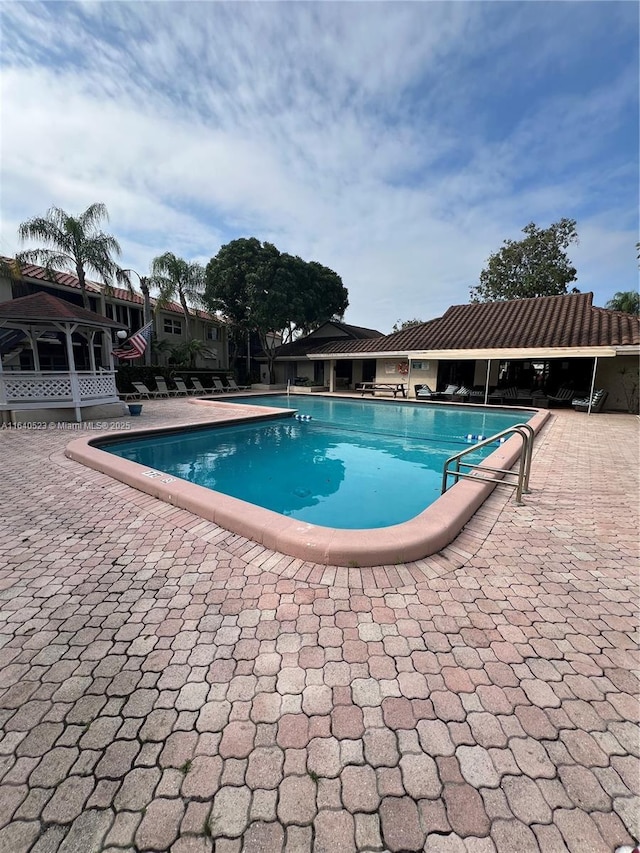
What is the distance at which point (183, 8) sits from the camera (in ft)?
22.4

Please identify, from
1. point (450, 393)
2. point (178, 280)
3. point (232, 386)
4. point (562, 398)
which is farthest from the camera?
point (232, 386)

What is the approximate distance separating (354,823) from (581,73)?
1295 centimetres

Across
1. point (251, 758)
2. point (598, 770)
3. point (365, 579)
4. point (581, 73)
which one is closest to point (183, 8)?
point (581, 73)


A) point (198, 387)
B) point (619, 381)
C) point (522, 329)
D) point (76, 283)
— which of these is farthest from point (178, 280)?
point (619, 381)

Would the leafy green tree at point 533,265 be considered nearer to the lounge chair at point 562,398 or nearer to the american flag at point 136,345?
the lounge chair at point 562,398

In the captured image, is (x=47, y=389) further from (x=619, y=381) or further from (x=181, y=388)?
(x=619, y=381)

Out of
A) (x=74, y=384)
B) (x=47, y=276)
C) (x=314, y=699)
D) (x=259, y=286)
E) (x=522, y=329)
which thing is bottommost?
(x=314, y=699)

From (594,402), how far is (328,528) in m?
15.5

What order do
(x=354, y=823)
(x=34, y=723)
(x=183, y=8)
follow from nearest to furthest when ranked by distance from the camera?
1. (x=354, y=823)
2. (x=34, y=723)
3. (x=183, y=8)

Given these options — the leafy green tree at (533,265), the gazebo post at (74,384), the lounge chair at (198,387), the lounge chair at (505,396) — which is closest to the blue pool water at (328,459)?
the lounge chair at (505,396)

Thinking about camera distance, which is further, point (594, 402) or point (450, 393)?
point (450, 393)

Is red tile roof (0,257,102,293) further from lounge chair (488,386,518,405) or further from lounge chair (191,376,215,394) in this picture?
lounge chair (488,386,518,405)

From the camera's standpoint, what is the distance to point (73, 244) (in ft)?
59.1

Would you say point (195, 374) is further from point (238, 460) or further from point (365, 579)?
point (365, 579)
